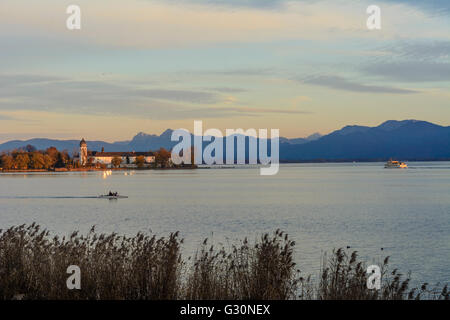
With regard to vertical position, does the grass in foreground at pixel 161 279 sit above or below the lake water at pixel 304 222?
above

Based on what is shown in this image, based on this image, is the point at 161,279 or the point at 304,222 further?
the point at 304,222

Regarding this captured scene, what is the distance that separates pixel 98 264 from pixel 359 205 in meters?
54.7

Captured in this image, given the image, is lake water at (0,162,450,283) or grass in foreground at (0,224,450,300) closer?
grass in foreground at (0,224,450,300)

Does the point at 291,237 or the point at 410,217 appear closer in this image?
the point at 291,237

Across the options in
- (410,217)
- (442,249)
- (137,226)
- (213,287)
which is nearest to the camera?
(213,287)

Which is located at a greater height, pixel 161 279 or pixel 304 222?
pixel 161 279

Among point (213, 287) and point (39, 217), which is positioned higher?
point (213, 287)

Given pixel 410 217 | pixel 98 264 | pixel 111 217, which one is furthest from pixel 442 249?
pixel 111 217

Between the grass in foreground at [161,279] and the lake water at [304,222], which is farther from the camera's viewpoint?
the lake water at [304,222]

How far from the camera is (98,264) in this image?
13984mm

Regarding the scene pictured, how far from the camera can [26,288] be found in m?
13.9

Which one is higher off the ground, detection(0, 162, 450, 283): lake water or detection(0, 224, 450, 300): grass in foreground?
detection(0, 224, 450, 300): grass in foreground

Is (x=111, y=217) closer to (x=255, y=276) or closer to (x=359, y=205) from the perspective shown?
(x=359, y=205)
